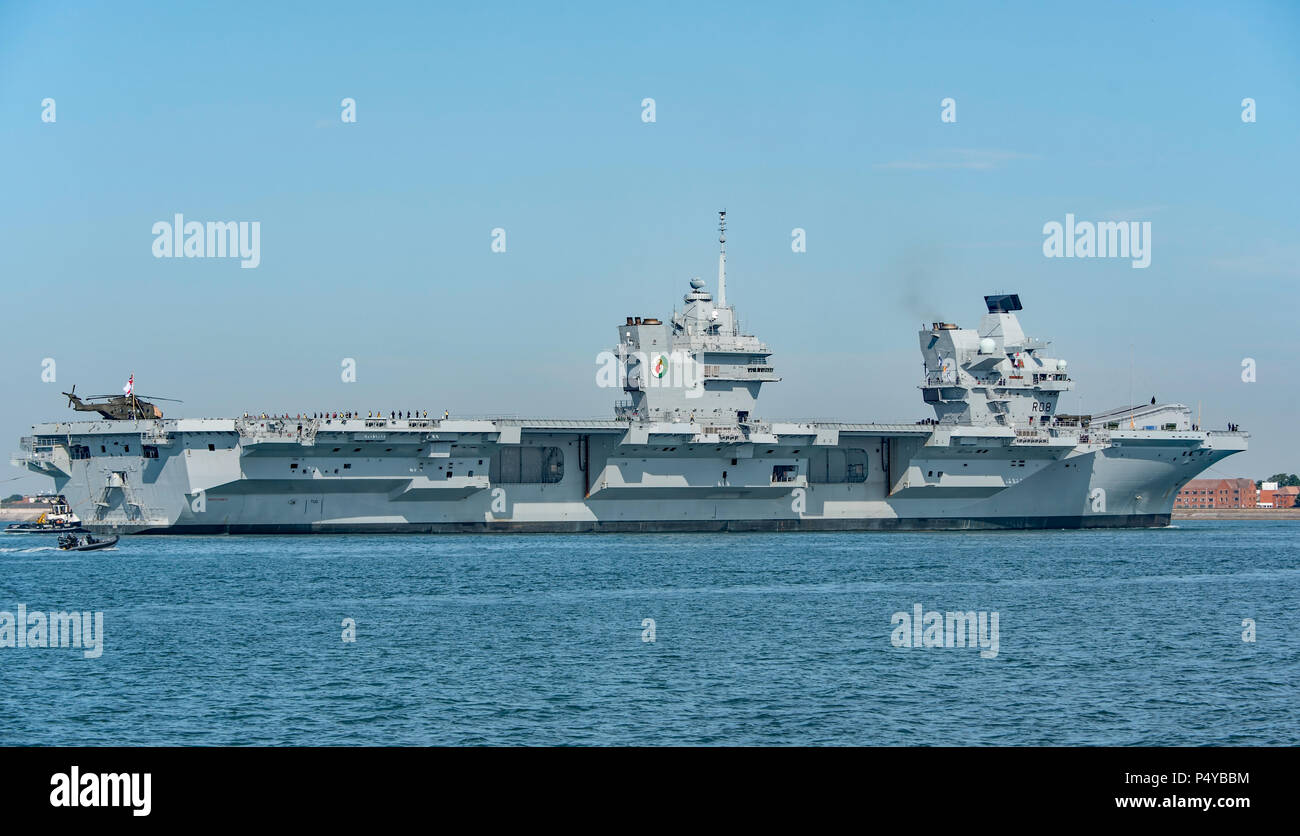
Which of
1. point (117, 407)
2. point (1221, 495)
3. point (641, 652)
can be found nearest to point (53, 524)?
point (117, 407)

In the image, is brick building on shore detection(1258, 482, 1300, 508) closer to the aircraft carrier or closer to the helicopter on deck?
the aircraft carrier

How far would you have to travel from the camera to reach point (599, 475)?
4597 centimetres

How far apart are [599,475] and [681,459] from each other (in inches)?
120

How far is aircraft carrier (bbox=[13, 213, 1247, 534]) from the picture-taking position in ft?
138

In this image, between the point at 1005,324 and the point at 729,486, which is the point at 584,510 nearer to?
the point at 729,486

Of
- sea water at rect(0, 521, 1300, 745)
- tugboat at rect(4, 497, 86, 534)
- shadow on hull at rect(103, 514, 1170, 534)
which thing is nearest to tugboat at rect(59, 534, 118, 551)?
sea water at rect(0, 521, 1300, 745)

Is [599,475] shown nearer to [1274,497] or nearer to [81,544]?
[81,544]

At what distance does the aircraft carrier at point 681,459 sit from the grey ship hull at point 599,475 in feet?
0.24

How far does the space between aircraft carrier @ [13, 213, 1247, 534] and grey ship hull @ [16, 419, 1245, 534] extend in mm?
73

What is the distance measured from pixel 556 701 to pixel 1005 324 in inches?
1575

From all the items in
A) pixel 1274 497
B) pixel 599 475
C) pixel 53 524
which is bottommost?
pixel 1274 497
